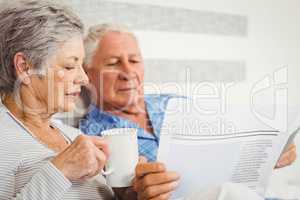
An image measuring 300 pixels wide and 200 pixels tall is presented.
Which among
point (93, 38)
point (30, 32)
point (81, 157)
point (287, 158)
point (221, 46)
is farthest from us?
point (221, 46)

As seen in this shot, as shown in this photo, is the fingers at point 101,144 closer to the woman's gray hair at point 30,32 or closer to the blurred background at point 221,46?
the woman's gray hair at point 30,32

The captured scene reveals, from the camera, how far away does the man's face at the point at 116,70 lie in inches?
58.5

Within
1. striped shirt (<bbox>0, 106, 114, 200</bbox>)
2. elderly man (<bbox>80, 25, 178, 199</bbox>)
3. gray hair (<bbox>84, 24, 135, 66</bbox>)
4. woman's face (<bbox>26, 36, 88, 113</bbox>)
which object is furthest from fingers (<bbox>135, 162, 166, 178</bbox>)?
gray hair (<bbox>84, 24, 135, 66</bbox>)

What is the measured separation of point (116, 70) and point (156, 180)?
24.7 inches

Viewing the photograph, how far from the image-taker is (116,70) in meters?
1.50

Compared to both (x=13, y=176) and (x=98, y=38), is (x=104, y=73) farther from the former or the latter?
(x=13, y=176)

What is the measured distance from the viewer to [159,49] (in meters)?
1.62

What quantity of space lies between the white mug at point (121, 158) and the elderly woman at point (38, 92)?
2 cm

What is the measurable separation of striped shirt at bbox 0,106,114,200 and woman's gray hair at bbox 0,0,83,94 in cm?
14

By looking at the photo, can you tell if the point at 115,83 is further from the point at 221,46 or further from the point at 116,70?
the point at 221,46

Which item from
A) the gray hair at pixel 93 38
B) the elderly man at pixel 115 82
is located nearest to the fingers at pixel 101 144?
the elderly man at pixel 115 82

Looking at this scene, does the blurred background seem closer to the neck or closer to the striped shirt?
the neck

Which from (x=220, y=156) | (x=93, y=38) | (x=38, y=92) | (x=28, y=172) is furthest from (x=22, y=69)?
(x=220, y=156)

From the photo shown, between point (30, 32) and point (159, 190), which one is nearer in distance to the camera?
point (159, 190)
